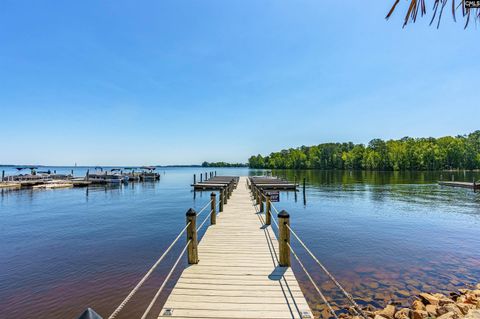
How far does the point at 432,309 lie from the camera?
639 centimetres

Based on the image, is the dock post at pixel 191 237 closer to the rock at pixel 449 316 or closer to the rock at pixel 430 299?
the rock at pixel 449 316

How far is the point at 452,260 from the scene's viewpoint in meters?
10.6

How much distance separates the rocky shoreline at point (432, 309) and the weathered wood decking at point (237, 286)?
2.05 metres

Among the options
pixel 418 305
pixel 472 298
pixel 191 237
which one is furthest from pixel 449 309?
pixel 191 237

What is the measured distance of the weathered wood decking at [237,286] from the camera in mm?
4666

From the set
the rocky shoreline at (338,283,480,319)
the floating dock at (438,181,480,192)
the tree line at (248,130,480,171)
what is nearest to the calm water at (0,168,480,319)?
the rocky shoreline at (338,283,480,319)

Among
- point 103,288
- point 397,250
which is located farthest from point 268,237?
point 397,250

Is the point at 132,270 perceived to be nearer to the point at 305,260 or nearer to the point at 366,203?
the point at 305,260

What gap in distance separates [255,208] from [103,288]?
917 cm

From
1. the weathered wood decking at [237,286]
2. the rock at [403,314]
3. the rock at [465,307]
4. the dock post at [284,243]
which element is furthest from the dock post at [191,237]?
the rock at [465,307]

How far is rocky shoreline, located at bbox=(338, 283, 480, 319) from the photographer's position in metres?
5.82

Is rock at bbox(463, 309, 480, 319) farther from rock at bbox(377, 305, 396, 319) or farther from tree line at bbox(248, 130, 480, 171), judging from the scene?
tree line at bbox(248, 130, 480, 171)

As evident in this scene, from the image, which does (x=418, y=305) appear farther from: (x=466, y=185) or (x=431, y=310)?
(x=466, y=185)

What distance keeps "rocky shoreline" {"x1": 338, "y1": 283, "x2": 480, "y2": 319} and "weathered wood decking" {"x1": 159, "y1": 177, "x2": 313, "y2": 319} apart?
2054mm
